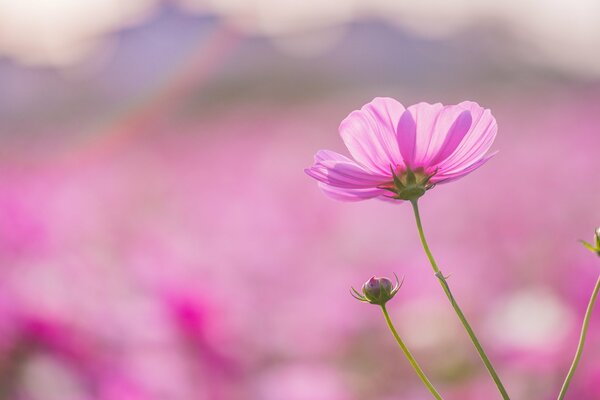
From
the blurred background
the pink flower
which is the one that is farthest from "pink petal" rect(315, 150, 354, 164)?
the blurred background

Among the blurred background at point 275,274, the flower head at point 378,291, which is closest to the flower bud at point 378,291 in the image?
the flower head at point 378,291

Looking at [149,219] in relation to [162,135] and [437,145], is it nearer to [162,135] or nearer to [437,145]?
[437,145]

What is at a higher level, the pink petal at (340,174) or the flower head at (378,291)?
the pink petal at (340,174)

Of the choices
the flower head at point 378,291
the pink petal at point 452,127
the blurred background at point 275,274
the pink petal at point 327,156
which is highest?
the blurred background at point 275,274

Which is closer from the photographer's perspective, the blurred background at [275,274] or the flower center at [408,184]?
the flower center at [408,184]

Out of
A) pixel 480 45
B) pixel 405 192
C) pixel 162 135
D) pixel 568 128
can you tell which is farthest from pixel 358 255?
pixel 480 45

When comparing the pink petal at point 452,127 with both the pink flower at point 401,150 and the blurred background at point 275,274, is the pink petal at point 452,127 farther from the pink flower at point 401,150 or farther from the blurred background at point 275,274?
the blurred background at point 275,274

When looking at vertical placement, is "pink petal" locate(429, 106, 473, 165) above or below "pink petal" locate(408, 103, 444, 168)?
below

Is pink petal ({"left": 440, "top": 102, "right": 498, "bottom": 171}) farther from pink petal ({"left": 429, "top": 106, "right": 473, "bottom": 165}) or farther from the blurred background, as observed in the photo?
the blurred background
